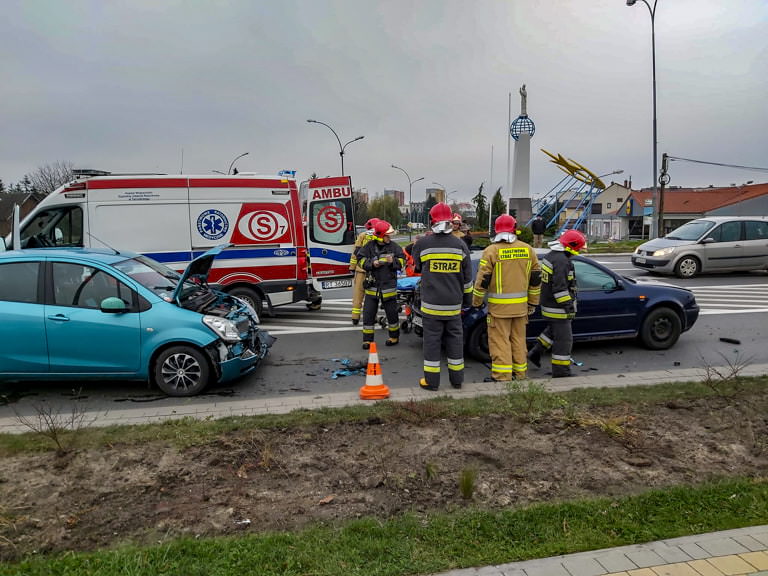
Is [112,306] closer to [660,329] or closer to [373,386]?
[373,386]

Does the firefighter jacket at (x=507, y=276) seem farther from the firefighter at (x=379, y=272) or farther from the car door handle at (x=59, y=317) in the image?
the car door handle at (x=59, y=317)

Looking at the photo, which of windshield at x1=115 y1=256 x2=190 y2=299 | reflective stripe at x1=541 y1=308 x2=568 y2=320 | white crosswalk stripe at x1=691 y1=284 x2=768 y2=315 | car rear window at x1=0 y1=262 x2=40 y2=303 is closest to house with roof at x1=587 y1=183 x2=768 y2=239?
white crosswalk stripe at x1=691 y1=284 x2=768 y2=315

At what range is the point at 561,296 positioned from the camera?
6.24 metres

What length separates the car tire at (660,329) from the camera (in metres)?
7.74

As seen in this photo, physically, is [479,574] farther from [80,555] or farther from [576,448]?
[80,555]

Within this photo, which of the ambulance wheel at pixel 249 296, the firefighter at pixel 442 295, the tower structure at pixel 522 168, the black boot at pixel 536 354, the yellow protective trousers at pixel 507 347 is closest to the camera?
the firefighter at pixel 442 295

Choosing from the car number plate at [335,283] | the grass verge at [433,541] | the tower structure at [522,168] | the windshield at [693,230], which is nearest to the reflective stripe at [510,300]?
the grass verge at [433,541]

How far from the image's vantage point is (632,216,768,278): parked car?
604 inches

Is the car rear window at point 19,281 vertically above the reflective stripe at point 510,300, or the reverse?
the car rear window at point 19,281

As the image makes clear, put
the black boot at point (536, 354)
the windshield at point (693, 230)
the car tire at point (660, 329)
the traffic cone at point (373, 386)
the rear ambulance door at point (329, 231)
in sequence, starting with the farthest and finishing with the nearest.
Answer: the windshield at point (693, 230)
the rear ambulance door at point (329, 231)
the car tire at point (660, 329)
the black boot at point (536, 354)
the traffic cone at point (373, 386)

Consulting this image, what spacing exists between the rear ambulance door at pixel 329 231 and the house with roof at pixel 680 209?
50.0 m

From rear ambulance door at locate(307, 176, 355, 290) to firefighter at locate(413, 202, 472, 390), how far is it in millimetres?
5075

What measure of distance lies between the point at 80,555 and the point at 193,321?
3212 mm

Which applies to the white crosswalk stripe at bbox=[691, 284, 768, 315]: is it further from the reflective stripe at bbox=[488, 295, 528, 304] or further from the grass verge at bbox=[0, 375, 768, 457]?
the reflective stripe at bbox=[488, 295, 528, 304]
